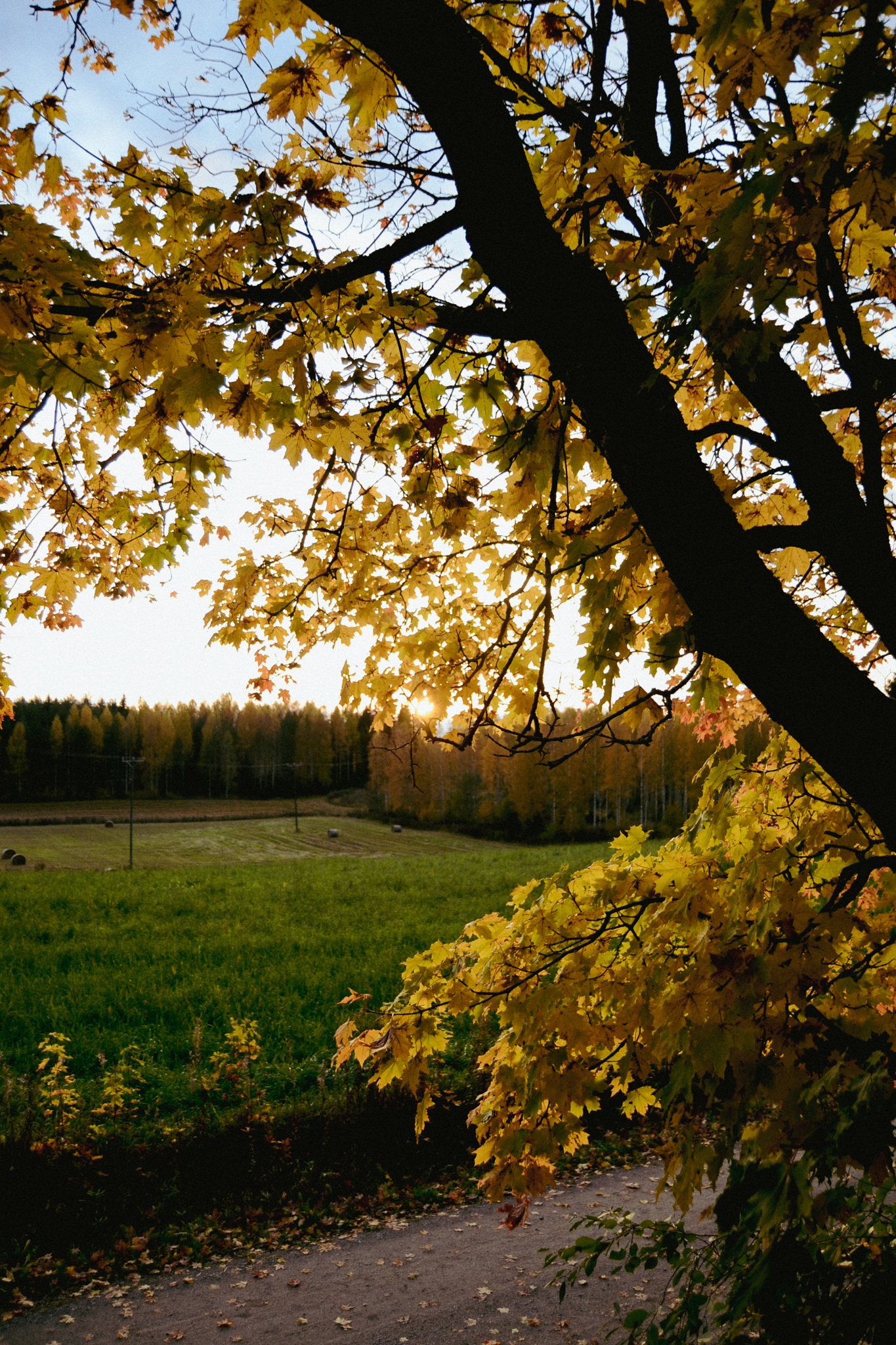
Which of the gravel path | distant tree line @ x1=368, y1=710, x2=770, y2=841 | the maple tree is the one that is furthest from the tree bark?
distant tree line @ x1=368, y1=710, x2=770, y2=841

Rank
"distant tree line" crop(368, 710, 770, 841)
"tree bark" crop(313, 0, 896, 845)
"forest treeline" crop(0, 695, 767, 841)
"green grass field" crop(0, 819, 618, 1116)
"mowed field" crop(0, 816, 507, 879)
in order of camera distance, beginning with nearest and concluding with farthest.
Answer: "tree bark" crop(313, 0, 896, 845)
"green grass field" crop(0, 819, 618, 1116)
"mowed field" crop(0, 816, 507, 879)
"distant tree line" crop(368, 710, 770, 841)
"forest treeline" crop(0, 695, 767, 841)

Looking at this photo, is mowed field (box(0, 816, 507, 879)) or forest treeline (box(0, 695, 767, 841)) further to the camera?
forest treeline (box(0, 695, 767, 841))

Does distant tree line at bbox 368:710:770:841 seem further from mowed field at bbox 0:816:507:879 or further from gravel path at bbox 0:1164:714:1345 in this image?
gravel path at bbox 0:1164:714:1345

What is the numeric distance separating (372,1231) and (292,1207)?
793mm

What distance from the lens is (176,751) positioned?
74625 mm

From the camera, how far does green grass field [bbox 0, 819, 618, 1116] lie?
9.50 m

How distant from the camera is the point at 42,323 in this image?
205cm

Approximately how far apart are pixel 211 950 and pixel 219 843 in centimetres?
2882

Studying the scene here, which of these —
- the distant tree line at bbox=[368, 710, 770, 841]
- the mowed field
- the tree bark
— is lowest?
the mowed field

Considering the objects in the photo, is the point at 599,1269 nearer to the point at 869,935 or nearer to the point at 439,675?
the point at 869,935

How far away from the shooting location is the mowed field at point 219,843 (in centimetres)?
3544

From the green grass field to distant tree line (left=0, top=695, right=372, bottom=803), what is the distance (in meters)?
39.1

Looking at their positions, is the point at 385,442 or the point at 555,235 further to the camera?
the point at 385,442

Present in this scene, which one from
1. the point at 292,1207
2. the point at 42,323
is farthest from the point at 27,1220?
the point at 42,323
